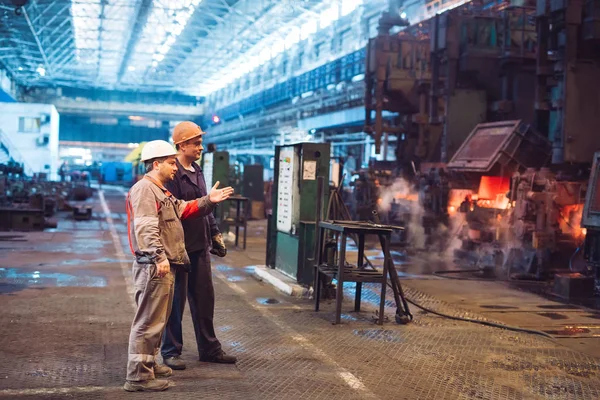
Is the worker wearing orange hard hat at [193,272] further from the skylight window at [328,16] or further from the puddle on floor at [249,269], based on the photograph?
the skylight window at [328,16]

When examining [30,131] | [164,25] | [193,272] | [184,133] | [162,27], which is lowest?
[193,272]

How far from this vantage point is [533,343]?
23.4 ft

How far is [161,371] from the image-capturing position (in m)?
5.36

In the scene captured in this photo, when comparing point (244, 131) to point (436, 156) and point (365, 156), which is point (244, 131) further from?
point (436, 156)

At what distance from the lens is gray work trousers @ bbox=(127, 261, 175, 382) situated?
16.5 ft

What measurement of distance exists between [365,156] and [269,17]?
40.5ft

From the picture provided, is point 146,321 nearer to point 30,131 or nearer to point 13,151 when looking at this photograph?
point 13,151

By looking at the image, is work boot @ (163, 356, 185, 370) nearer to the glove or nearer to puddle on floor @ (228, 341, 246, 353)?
puddle on floor @ (228, 341, 246, 353)

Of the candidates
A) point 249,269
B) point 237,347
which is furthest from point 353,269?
point 249,269

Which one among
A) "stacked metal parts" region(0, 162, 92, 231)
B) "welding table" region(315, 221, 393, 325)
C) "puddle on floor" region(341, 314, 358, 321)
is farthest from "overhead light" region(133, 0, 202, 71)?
"puddle on floor" region(341, 314, 358, 321)

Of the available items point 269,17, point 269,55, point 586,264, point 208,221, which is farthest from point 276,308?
point 269,55

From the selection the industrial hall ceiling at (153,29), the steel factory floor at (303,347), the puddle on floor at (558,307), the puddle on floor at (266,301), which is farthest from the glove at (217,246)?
the industrial hall ceiling at (153,29)

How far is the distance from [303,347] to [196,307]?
1280 mm

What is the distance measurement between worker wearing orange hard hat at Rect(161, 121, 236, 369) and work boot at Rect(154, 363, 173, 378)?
211 mm
